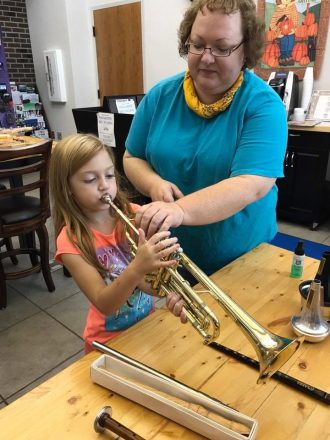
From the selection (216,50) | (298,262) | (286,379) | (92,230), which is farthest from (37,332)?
(216,50)

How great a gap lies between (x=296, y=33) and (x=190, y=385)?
13.1 ft

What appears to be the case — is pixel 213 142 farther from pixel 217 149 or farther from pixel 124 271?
pixel 124 271

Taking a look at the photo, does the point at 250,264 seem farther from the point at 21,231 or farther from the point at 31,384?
the point at 21,231

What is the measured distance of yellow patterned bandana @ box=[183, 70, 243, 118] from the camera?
115 cm

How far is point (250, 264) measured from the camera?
131 centimetres

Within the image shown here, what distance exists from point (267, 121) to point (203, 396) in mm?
784

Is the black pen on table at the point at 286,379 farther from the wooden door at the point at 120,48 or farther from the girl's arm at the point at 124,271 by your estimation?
the wooden door at the point at 120,48

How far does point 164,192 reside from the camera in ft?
3.62

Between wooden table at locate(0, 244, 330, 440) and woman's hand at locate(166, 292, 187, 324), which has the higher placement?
woman's hand at locate(166, 292, 187, 324)

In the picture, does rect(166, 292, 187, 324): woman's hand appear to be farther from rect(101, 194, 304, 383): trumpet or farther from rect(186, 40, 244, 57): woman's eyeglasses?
rect(186, 40, 244, 57): woman's eyeglasses

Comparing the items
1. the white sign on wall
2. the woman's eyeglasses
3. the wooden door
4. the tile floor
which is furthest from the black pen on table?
the white sign on wall

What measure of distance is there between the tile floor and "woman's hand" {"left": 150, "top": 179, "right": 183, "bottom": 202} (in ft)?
4.44

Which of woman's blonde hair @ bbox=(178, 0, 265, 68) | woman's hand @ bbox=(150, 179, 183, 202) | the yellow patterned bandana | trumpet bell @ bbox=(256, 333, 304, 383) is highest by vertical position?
woman's blonde hair @ bbox=(178, 0, 265, 68)

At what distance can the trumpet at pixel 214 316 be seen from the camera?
73cm
